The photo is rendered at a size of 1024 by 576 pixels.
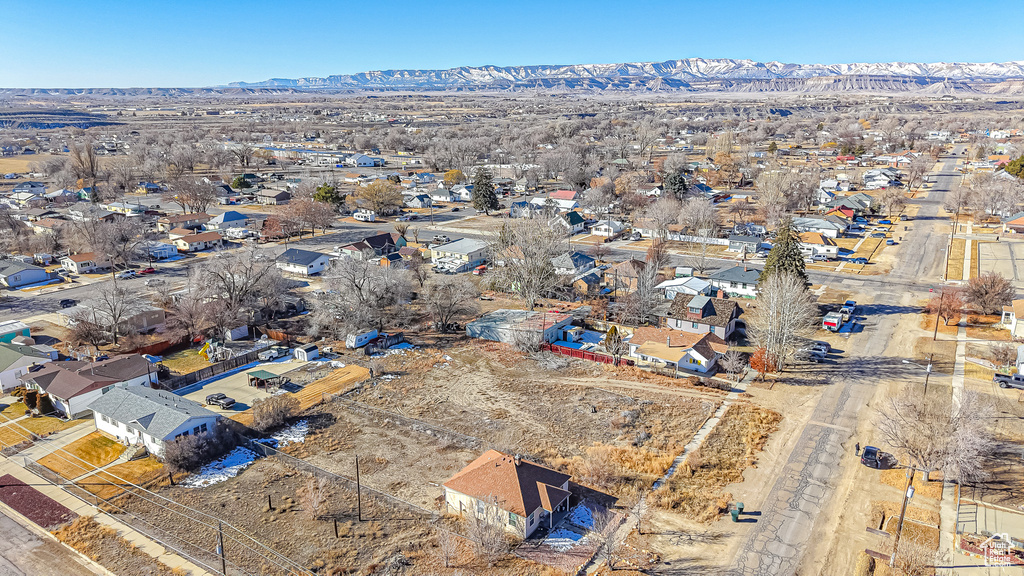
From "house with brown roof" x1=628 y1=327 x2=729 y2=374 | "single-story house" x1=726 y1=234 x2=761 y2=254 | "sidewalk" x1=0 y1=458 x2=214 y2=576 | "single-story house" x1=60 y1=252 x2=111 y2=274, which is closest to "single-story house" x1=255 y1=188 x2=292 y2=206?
"single-story house" x1=60 y1=252 x2=111 y2=274

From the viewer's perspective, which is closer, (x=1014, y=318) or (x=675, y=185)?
(x=1014, y=318)

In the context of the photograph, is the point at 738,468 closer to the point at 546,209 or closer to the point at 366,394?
the point at 366,394

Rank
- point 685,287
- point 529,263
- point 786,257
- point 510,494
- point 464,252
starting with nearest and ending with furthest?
1. point 510,494
2. point 786,257
3. point 685,287
4. point 529,263
5. point 464,252

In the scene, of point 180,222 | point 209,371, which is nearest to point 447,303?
point 209,371

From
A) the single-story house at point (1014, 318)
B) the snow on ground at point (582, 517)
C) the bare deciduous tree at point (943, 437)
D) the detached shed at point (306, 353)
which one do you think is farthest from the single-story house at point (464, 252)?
the single-story house at point (1014, 318)

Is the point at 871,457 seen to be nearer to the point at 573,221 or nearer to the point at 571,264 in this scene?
the point at 571,264

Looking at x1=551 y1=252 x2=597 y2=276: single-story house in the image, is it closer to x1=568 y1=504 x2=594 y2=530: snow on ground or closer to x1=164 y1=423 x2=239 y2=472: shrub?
x1=568 y1=504 x2=594 y2=530: snow on ground

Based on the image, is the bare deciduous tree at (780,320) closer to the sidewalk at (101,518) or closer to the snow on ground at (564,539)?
the snow on ground at (564,539)
